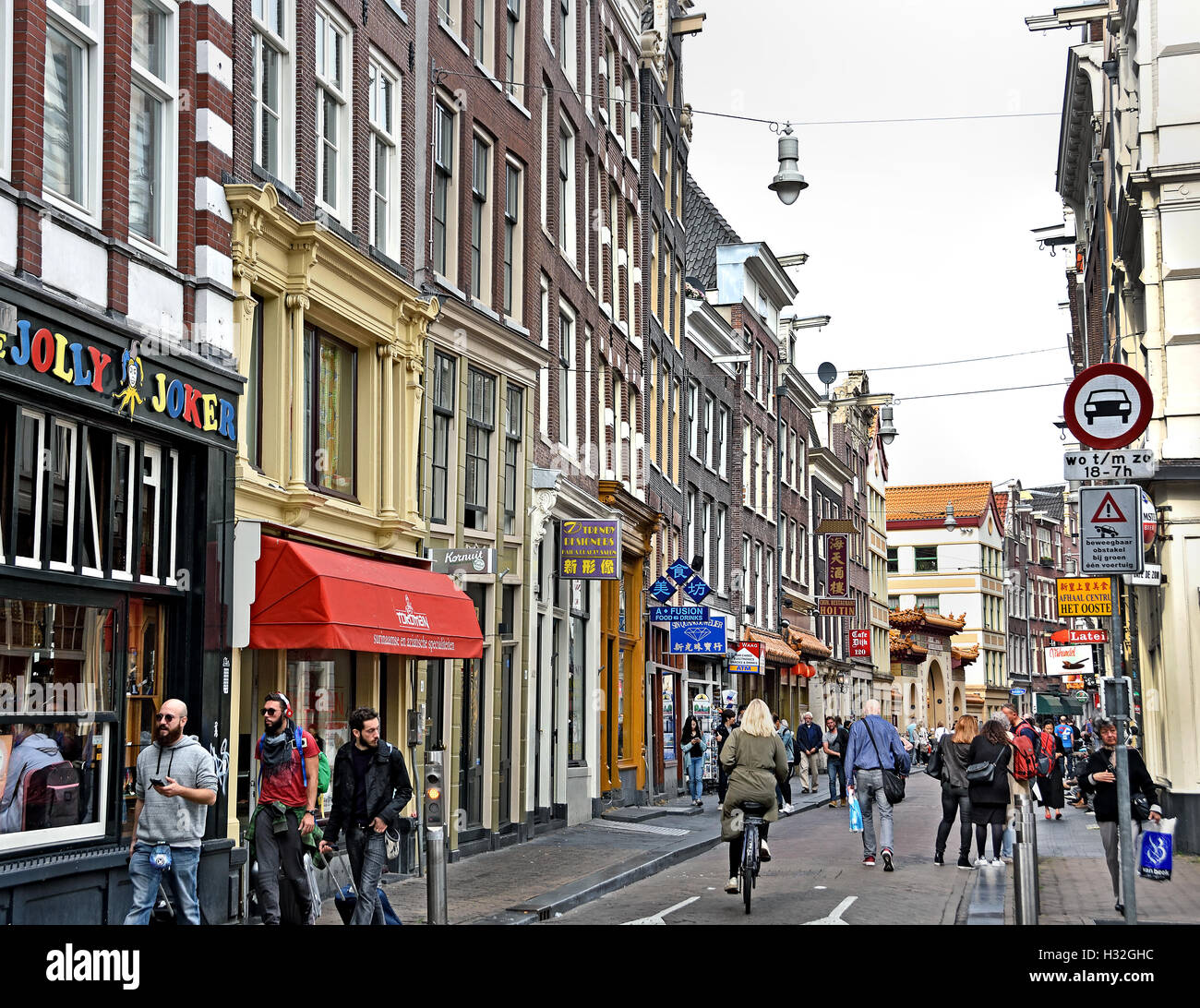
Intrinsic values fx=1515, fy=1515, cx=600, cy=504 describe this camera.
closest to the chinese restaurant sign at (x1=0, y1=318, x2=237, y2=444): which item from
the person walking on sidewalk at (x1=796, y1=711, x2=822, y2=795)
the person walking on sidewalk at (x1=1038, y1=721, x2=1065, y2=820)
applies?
the person walking on sidewalk at (x1=1038, y1=721, x2=1065, y2=820)

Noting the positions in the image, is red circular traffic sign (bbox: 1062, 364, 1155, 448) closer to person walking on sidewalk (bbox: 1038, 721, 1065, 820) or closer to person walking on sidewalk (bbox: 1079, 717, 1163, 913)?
person walking on sidewalk (bbox: 1079, 717, 1163, 913)

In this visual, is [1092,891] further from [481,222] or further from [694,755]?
[694,755]

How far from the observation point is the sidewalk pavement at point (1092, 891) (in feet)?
41.7

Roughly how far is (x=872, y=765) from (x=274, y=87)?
33.1 ft

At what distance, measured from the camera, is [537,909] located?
13852mm

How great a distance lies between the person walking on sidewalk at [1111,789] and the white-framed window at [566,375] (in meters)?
13.3

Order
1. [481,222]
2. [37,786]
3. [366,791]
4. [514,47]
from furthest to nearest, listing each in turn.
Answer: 1. [514,47]
2. [481,222]
3. [366,791]
4. [37,786]

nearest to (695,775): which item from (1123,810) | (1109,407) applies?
(1123,810)

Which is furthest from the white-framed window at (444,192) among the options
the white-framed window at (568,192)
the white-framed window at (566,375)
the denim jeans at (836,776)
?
the denim jeans at (836,776)

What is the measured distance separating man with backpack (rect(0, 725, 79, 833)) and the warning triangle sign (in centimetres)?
735

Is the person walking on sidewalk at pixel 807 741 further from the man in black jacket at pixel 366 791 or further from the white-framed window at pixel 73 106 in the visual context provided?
the white-framed window at pixel 73 106

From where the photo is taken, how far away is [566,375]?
26672 mm
